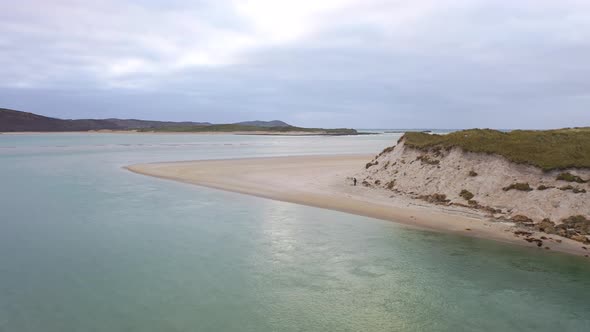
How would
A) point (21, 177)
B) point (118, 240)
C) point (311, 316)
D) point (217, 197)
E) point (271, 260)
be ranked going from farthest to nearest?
point (21, 177), point (217, 197), point (118, 240), point (271, 260), point (311, 316)

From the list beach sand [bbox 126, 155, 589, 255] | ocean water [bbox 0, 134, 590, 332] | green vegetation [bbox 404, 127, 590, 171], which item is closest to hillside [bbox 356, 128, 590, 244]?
green vegetation [bbox 404, 127, 590, 171]

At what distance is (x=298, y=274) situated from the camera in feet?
39.2

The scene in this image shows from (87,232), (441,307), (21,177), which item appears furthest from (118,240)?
(21,177)

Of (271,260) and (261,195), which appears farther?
(261,195)

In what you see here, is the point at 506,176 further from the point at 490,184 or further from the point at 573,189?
the point at 573,189

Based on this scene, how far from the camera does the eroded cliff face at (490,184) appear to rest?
16922 millimetres

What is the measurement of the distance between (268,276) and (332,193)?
13088 millimetres

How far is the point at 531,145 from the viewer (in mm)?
20859

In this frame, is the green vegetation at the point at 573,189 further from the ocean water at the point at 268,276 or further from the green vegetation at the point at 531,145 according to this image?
the ocean water at the point at 268,276

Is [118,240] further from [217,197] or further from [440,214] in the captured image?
[440,214]

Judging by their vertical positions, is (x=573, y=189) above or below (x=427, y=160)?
below

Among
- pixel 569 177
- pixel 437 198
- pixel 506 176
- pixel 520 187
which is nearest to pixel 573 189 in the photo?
pixel 569 177

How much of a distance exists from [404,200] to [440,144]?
509 centimetres

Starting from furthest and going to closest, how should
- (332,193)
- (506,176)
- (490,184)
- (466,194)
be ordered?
1. (332,193)
2. (466,194)
3. (490,184)
4. (506,176)
